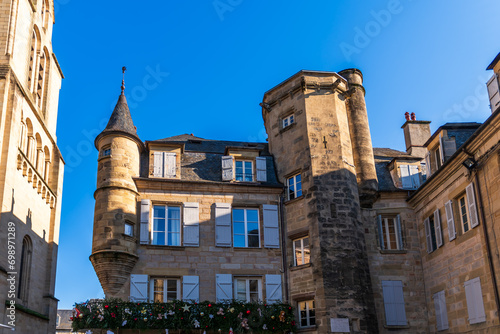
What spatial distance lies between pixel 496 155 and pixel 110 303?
11.7m

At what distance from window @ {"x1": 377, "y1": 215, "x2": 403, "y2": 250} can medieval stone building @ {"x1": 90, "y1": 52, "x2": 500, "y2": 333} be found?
4 cm

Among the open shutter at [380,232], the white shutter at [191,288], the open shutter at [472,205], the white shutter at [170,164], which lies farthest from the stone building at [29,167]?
the open shutter at [472,205]

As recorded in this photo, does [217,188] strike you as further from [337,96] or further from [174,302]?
[337,96]

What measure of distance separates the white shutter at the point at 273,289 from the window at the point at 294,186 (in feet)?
9.90

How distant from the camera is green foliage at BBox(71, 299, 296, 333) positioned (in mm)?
16109

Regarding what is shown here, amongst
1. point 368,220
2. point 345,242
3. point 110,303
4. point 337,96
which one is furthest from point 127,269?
point 337,96

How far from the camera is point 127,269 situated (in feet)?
57.1

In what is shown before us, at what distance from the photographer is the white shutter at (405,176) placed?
20484 mm

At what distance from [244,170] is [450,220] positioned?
24.7ft

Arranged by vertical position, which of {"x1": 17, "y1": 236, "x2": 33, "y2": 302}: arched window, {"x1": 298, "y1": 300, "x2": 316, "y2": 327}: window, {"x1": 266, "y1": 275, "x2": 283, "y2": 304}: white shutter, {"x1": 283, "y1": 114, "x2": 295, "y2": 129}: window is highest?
{"x1": 283, "y1": 114, "x2": 295, "y2": 129}: window

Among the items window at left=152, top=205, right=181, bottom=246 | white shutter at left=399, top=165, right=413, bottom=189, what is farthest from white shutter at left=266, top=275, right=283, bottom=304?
white shutter at left=399, top=165, right=413, bottom=189

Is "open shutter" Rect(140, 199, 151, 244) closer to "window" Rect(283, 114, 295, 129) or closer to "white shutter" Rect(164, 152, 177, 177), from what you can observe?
"white shutter" Rect(164, 152, 177, 177)

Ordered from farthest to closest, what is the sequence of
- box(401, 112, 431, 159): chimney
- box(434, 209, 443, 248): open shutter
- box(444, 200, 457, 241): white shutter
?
box(401, 112, 431, 159): chimney, box(434, 209, 443, 248): open shutter, box(444, 200, 457, 241): white shutter

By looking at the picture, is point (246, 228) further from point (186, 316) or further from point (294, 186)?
point (186, 316)
